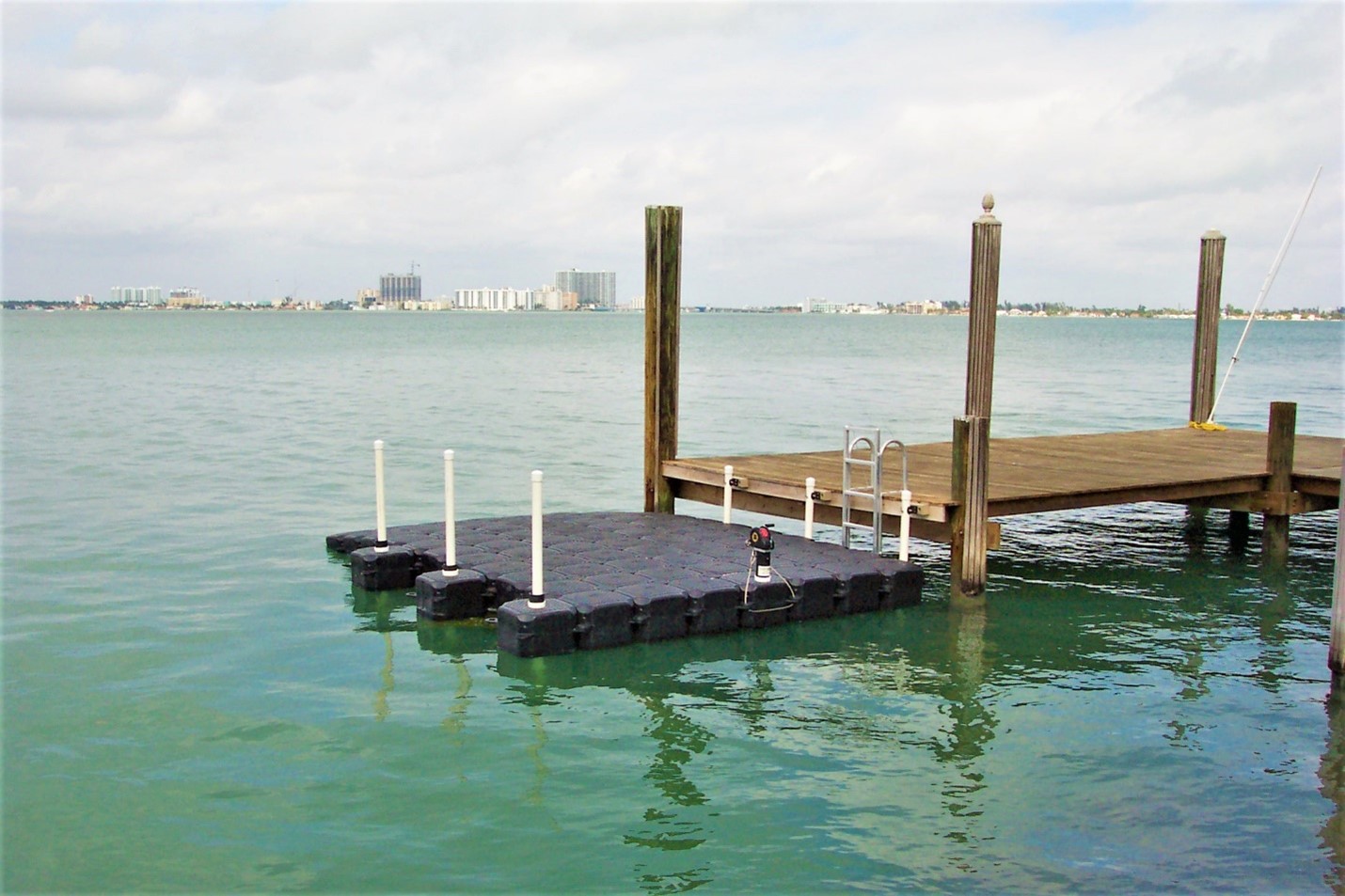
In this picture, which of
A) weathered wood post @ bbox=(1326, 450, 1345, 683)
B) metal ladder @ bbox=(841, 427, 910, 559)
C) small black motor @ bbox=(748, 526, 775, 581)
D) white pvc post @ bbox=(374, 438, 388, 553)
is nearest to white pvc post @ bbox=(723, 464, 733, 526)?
metal ladder @ bbox=(841, 427, 910, 559)

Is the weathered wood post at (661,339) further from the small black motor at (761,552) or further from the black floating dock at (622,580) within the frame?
the small black motor at (761,552)

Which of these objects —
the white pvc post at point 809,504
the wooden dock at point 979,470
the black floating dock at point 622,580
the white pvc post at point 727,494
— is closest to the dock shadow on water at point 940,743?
the black floating dock at point 622,580

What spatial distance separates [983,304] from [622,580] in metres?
4.86

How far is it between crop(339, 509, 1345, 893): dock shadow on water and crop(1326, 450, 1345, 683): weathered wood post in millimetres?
295

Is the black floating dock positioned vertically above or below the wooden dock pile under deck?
below

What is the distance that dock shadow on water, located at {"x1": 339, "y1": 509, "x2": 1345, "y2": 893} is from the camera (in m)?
7.98

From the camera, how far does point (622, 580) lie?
1266 cm

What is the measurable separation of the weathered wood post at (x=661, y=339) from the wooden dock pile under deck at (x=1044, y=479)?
0.81ft

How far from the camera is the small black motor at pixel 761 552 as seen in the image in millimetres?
12461

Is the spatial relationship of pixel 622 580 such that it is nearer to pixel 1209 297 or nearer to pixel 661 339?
pixel 661 339

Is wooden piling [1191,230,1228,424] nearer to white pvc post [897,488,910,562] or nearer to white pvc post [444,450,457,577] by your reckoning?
white pvc post [897,488,910,562]

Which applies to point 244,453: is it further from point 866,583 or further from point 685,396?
point 685,396

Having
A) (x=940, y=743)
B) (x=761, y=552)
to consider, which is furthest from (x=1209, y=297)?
(x=940, y=743)

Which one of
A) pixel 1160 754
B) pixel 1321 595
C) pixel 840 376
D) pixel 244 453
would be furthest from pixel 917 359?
pixel 1160 754
